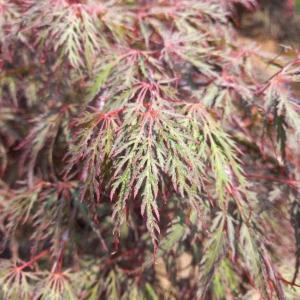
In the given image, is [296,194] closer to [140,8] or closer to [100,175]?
[100,175]

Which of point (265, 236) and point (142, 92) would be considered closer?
point (142, 92)

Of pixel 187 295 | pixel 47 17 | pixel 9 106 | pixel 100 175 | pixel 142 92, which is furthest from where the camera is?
pixel 9 106

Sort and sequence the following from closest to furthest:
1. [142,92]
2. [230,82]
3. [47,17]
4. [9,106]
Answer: [142,92] < [47,17] < [230,82] < [9,106]

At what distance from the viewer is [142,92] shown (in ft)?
4.34

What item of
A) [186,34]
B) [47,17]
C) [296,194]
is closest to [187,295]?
[296,194]

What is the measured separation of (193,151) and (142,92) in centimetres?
26

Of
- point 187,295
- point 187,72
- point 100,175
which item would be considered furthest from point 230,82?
point 187,295

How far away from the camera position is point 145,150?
110cm

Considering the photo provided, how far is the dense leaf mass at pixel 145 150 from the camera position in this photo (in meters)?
1.22

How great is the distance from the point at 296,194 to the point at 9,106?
3.71 ft

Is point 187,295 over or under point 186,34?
under

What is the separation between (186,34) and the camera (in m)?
1.64

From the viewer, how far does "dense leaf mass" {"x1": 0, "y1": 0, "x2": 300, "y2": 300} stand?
1218mm

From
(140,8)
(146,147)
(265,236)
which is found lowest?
(265,236)
